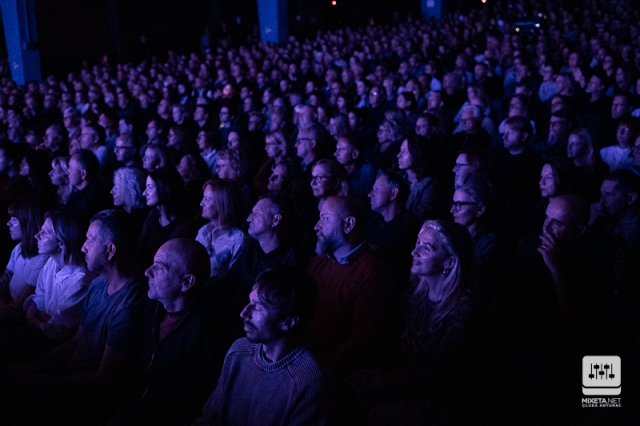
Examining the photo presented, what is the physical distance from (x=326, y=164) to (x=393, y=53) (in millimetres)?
→ 9260

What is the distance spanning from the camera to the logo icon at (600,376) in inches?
101

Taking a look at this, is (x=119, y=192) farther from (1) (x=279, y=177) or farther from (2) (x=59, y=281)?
(2) (x=59, y=281)

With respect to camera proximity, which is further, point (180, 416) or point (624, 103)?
point (624, 103)

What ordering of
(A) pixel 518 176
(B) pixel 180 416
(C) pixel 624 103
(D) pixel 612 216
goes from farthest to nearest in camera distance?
1. (C) pixel 624 103
2. (A) pixel 518 176
3. (D) pixel 612 216
4. (B) pixel 180 416

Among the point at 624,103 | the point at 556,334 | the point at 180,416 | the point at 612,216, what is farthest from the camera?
the point at 624,103

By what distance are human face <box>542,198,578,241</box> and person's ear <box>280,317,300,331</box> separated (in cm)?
171

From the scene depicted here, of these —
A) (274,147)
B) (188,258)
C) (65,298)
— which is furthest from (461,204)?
(274,147)

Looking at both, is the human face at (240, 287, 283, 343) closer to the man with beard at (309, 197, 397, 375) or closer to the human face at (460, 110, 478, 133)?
the man with beard at (309, 197, 397, 375)

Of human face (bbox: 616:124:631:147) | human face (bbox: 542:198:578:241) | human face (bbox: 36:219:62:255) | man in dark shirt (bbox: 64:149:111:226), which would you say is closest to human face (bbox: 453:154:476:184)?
human face (bbox: 542:198:578:241)

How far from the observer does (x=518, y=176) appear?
528 cm

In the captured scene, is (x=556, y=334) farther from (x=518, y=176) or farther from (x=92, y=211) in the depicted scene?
(x=92, y=211)

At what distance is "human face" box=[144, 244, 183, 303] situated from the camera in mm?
2676

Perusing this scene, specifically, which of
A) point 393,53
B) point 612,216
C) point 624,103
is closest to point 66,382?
point 612,216

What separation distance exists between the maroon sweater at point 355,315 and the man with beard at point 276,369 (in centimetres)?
68
